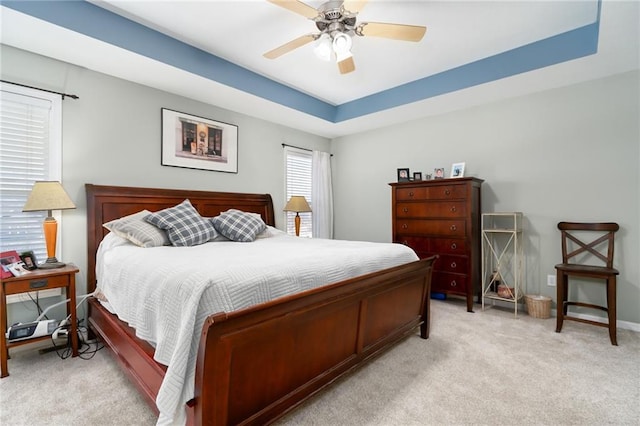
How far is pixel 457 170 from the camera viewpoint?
3.81 m

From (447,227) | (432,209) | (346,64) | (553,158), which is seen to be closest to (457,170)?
(432,209)

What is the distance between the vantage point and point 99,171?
9.58 ft

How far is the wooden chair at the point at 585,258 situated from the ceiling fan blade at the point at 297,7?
Answer: 10.2 ft

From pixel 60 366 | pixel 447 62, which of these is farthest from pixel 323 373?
pixel 447 62

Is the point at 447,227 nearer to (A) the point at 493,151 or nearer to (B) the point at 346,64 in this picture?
(A) the point at 493,151

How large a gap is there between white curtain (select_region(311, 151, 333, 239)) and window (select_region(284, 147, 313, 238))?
9cm

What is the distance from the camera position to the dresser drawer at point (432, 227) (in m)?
3.48

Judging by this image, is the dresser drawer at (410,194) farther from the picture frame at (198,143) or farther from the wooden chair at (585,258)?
the picture frame at (198,143)

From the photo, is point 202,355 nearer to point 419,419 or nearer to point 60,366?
point 419,419

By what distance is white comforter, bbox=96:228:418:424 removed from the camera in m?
1.24

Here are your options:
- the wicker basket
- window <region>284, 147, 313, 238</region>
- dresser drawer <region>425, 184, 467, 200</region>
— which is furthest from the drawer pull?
the wicker basket

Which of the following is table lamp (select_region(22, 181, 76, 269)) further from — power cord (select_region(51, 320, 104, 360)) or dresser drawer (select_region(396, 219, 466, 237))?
dresser drawer (select_region(396, 219, 466, 237))

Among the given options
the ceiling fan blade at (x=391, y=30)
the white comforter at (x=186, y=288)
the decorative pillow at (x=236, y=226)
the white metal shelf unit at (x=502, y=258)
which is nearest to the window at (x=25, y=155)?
the white comforter at (x=186, y=288)

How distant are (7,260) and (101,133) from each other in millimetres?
1344
